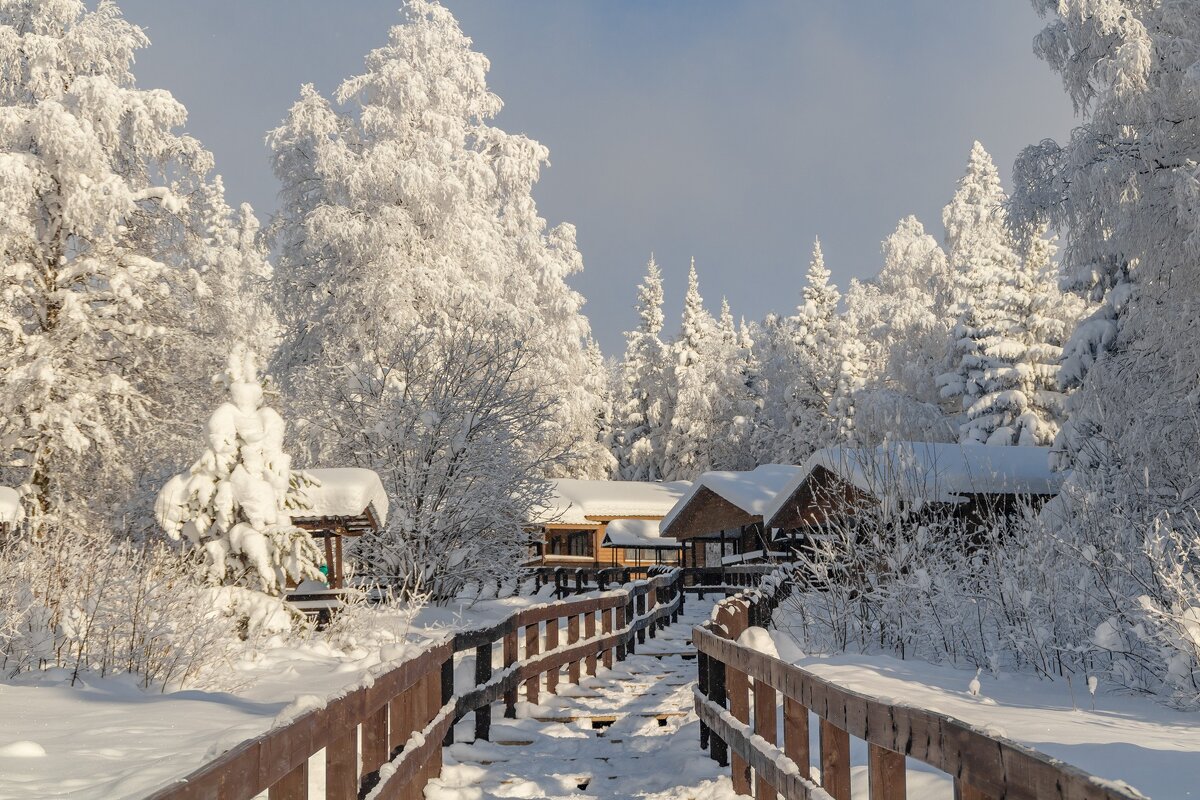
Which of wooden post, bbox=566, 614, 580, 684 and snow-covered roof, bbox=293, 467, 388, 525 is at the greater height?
snow-covered roof, bbox=293, 467, 388, 525

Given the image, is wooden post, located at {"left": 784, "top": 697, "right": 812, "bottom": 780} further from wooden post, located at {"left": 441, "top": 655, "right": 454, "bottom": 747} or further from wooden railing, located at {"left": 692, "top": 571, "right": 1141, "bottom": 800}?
wooden post, located at {"left": 441, "top": 655, "right": 454, "bottom": 747}

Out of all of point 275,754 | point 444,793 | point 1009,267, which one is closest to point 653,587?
point 444,793

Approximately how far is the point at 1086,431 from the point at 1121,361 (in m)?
1.33

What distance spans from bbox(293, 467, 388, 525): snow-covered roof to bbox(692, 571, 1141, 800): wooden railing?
1012cm

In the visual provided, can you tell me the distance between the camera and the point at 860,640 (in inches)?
504

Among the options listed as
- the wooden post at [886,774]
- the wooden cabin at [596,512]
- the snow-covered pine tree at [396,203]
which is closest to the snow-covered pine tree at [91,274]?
the snow-covered pine tree at [396,203]

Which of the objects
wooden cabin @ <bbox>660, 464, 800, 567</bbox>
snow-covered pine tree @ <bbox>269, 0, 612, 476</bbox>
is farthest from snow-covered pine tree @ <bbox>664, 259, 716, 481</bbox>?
snow-covered pine tree @ <bbox>269, 0, 612, 476</bbox>

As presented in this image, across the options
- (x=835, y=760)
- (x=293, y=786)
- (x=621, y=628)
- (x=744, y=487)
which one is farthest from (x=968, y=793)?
(x=744, y=487)

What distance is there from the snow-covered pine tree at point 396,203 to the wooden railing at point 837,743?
68.0ft

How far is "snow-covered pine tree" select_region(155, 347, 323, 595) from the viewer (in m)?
14.7

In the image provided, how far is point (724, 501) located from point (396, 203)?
50.3 feet

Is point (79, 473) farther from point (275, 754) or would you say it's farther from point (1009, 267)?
point (1009, 267)

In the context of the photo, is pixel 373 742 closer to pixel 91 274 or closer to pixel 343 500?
pixel 343 500

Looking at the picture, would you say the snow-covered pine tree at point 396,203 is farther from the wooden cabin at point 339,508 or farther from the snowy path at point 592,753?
the snowy path at point 592,753
